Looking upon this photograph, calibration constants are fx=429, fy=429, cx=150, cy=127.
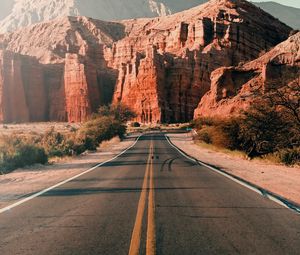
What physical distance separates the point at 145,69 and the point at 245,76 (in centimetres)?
5242

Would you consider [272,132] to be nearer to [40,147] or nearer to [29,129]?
[40,147]

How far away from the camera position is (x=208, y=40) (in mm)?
125938

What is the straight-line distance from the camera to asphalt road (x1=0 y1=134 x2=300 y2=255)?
20.7ft

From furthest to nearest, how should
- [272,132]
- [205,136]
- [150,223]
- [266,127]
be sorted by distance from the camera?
[205,136]
[266,127]
[272,132]
[150,223]

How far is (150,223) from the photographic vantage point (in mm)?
7883

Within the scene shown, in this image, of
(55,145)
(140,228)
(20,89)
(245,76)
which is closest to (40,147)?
(55,145)

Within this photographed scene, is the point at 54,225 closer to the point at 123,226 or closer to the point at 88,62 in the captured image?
the point at 123,226

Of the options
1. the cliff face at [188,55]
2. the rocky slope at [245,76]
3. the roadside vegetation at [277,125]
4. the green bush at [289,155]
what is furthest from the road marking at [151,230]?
the cliff face at [188,55]

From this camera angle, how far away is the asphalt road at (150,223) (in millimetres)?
6297

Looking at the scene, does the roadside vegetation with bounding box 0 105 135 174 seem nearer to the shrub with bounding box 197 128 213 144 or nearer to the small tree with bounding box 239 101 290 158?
the small tree with bounding box 239 101 290 158

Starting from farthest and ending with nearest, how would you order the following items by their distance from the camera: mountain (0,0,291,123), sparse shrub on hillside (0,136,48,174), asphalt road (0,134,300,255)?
1. mountain (0,0,291,123)
2. sparse shrub on hillside (0,136,48,174)
3. asphalt road (0,134,300,255)

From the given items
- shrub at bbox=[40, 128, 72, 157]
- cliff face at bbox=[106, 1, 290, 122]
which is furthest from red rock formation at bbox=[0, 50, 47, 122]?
shrub at bbox=[40, 128, 72, 157]

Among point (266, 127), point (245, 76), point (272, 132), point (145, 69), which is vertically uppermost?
point (145, 69)

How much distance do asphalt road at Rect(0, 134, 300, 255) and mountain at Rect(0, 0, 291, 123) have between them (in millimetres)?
101935
